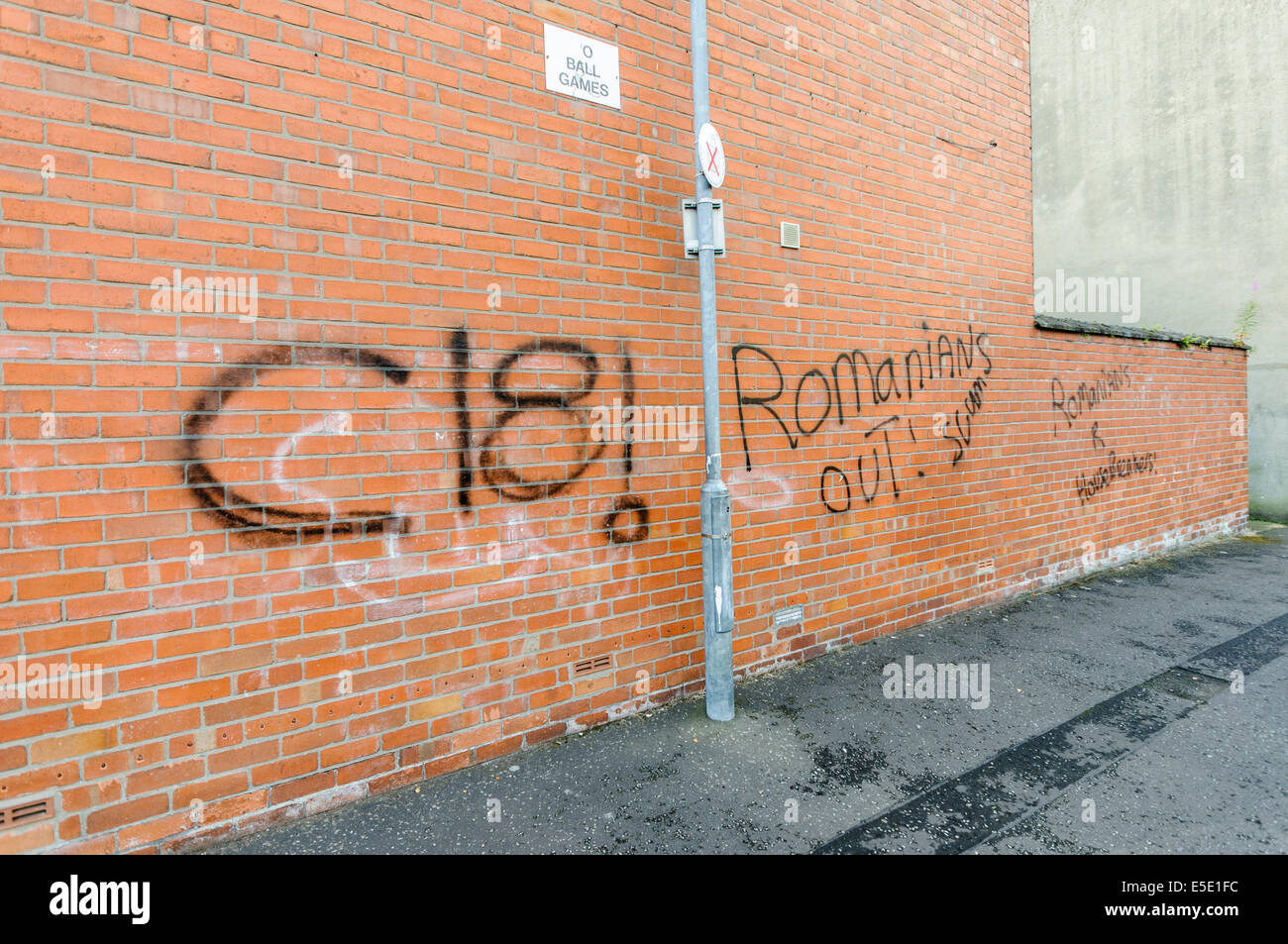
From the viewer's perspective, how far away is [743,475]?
3873mm

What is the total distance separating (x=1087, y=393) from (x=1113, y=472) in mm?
955

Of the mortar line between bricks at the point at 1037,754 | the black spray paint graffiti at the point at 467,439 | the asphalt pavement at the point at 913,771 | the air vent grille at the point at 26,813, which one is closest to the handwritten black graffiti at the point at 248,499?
the black spray paint graffiti at the point at 467,439

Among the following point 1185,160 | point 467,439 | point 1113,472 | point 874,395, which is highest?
point 1185,160

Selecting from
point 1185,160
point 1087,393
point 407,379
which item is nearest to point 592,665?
point 407,379

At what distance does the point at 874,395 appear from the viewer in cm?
455

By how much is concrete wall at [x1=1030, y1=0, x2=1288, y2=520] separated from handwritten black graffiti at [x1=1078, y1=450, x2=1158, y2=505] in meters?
4.42

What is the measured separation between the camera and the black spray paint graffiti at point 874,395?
4016 mm

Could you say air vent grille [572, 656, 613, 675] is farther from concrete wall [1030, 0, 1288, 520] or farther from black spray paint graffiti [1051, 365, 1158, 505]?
concrete wall [1030, 0, 1288, 520]

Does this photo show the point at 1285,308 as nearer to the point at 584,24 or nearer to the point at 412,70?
the point at 584,24

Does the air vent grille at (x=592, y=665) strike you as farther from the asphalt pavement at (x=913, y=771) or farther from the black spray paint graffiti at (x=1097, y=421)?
the black spray paint graffiti at (x=1097, y=421)

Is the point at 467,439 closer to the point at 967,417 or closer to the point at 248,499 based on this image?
the point at 248,499

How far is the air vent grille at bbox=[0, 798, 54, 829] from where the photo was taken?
212cm

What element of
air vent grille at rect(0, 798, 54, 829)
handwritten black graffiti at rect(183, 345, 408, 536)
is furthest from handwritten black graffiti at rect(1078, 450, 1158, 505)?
air vent grille at rect(0, 798, 54, 829)

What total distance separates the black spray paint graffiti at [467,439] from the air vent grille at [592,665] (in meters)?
0.63
